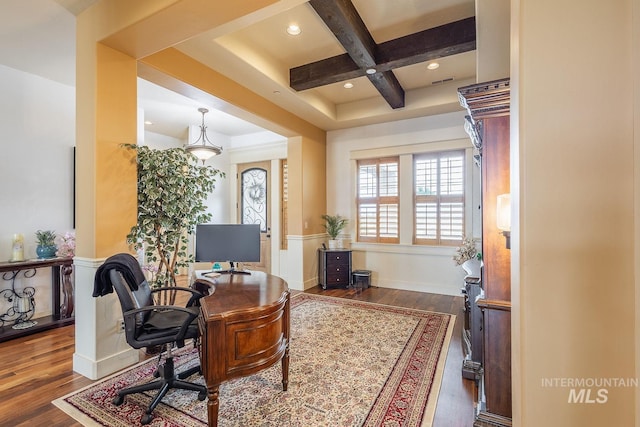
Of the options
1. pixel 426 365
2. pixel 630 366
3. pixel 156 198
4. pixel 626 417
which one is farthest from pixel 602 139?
pixel 156 198

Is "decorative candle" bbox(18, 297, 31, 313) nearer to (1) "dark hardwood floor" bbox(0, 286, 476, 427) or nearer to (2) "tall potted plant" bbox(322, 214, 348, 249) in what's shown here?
(1) "dark hardwood floor" bbox(0, 286, 476, 427)

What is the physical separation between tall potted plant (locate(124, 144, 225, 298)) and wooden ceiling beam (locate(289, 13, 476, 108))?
1888 millimetres

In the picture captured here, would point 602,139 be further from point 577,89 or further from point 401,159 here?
point 401,159

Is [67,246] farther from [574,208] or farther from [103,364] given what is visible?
[574,208]

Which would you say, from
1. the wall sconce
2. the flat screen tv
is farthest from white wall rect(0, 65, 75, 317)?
the wall sconce

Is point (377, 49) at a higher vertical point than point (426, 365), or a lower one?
higher

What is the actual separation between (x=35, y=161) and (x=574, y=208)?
5152 millimetres

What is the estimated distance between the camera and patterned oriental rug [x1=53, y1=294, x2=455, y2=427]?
1.87 meters

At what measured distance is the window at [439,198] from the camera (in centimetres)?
477

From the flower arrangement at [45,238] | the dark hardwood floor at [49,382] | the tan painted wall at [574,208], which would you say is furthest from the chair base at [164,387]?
the flower arrangement at [45,238]

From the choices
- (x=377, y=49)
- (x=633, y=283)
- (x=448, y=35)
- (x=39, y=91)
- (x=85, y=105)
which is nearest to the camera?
(x=633, y=283)

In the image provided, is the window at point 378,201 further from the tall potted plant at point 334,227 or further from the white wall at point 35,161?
the white wall at point 35,161

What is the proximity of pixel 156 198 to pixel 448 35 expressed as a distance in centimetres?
333

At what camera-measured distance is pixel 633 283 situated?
2.66 feet
